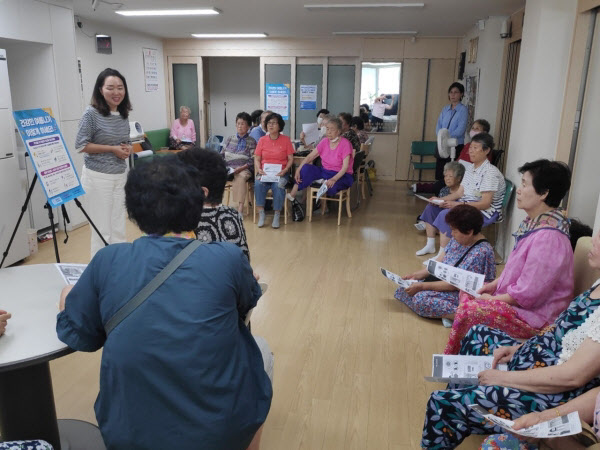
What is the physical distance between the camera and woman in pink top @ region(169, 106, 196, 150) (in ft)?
30.0

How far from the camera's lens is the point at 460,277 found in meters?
2.89

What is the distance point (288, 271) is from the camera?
4328mm

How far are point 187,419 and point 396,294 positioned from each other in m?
2.68

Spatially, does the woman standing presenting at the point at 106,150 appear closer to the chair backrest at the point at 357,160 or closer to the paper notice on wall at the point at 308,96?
the chair backrest at the point at 357,160

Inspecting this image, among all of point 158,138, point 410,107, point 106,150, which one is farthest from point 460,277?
point 158,138

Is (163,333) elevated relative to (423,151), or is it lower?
elevated

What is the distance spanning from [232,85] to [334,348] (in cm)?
862

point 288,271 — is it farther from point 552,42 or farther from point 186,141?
point 186,141

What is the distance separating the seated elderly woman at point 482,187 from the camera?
4.33m

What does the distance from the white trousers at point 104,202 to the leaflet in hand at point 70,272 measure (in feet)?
5.11

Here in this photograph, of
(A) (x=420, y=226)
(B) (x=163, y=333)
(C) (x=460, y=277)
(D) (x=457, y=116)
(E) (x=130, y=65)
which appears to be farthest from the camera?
(E) (x=130, y=65)

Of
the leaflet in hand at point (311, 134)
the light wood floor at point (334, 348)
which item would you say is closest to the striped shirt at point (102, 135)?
the light wood floor at point (334, 348)

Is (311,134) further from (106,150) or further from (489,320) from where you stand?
(489,320)

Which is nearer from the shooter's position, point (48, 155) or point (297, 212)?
point (48, 155)
